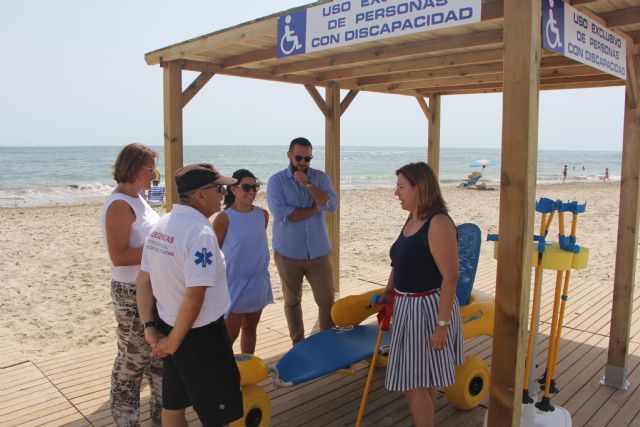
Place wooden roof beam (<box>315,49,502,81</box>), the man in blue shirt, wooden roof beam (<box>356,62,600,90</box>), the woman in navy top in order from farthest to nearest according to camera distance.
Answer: wooden roof beam (<box>356,62,600,90</box>) → wooden roof beam (<box>315,49,502,81</box>) → the man in blue shirt → the woman in navy top

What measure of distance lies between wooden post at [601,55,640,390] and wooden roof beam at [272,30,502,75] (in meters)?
0.97

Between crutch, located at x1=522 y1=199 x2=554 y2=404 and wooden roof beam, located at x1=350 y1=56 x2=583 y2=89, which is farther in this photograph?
wooden roof beam, located at x1=350 y1=56 x2=583 y2=89

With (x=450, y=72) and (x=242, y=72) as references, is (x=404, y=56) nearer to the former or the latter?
(x=450, y=72)

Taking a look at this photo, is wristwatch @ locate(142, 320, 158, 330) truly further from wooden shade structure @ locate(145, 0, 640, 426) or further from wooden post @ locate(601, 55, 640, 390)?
wooden post @ locate(601, 55, 640, 390)

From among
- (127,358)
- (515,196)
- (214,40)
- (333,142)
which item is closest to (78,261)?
(333,142)

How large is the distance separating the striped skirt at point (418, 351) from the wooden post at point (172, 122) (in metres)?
2.07

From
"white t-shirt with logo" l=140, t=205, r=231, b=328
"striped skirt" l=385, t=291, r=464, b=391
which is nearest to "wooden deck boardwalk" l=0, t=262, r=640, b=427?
"striped skirt" l=385, t=291, r=464, b=391

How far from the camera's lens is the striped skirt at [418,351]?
2531 millimetres

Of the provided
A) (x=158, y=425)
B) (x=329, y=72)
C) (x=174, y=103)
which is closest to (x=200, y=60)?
(x=174, y=103)

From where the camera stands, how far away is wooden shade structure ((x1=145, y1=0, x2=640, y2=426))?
6.80ft

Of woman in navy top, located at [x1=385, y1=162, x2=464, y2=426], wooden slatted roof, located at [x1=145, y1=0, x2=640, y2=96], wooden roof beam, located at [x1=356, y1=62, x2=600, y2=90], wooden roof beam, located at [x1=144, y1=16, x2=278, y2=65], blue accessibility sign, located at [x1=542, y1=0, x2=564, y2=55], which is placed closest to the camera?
blue accessibility sign, located at [x1=542, y1=0, x2=564, y2=55]

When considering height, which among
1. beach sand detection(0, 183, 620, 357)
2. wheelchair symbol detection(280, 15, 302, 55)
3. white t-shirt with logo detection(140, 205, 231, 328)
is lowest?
beach sand detection(0, 183, 620, 357)

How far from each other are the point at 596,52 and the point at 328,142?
3197mm

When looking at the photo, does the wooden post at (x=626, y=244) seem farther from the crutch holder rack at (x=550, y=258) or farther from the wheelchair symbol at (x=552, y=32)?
the wheelchair symbol at (x=552, y=32)
